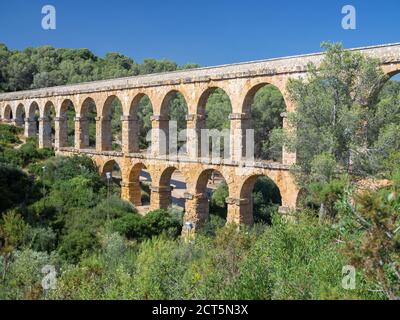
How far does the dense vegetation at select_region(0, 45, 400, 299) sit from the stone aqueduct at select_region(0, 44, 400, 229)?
120cm

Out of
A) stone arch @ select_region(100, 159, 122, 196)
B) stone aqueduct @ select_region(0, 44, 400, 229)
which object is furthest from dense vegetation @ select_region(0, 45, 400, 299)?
stone arch @ select_region(100, 159, 122, 196)

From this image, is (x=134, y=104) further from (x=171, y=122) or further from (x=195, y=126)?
(x=171, y=122)

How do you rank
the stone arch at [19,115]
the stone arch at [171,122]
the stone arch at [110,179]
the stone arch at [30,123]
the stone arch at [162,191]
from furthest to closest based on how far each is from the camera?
the stone arch at [19,115], the stone arch at [30,123], the stone arch at [110,179], the stone arch at [171,122], the stone arch at [162,191]

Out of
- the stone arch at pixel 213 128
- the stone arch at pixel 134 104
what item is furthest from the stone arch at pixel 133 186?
the stone arch at pixel 213 128

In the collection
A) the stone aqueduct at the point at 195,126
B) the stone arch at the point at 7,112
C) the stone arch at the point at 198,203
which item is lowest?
the stone arch at the point at 198,203

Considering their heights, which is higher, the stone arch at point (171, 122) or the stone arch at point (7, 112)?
the stone arch at point (7, 112)

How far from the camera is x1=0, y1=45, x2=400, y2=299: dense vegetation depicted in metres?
7.38

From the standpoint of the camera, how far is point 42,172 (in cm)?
2416

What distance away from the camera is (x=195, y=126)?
65.5 ft

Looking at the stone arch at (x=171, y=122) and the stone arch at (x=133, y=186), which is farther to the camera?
the stone arch at (x=133, y=186)

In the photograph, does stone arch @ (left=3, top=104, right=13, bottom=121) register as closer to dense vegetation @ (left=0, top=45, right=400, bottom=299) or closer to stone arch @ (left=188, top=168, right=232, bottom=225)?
dense vegetation @ (left=0, top=45, right=400, bottom=299)

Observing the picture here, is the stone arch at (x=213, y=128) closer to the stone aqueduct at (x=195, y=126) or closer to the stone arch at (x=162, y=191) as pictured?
the stone aqueduct at (x=195, y=126)

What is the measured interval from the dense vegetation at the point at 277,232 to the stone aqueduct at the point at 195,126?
1199 millimetres

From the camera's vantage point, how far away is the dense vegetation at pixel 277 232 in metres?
7.38
